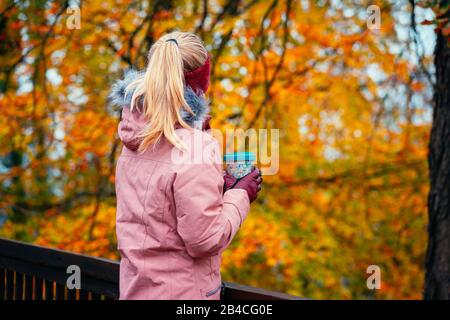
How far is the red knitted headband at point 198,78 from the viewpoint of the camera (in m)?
2.11

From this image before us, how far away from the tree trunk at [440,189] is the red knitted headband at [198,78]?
8.08ft

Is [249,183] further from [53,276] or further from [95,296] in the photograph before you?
[53,276]

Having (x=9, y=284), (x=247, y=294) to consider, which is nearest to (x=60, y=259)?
(x=9, y=284)

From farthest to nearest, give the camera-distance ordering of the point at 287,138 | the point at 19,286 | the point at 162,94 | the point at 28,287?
the point at 287,138 → the point at 19,286 → the point at 28,287 → the point at 162,94

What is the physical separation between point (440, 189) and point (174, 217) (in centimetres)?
265

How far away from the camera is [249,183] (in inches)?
84.6

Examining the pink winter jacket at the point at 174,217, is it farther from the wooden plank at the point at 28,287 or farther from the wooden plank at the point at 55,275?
the wooden plank at the point at 28,287

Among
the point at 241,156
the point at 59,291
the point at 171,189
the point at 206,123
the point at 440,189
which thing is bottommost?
the point at 59,291

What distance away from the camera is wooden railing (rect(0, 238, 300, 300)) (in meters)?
2.77

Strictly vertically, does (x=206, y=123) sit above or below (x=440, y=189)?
above

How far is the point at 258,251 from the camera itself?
29.7 ft

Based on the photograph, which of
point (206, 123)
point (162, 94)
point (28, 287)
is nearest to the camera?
point (162, 94)

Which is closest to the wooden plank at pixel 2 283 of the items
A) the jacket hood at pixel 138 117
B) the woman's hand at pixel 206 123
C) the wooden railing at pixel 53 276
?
the wooden railing at pixel 53 276
